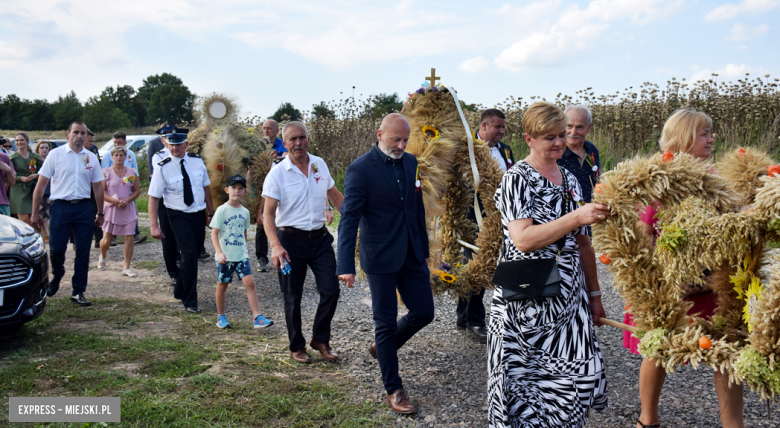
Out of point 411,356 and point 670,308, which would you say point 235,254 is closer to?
point 411,356

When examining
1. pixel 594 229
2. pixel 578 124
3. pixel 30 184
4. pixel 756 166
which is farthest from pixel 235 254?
pixel 30 184

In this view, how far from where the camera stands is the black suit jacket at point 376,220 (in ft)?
13.0

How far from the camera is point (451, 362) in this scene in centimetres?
483

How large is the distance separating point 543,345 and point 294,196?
9.34ft

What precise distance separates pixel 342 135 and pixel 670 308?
13792 mm

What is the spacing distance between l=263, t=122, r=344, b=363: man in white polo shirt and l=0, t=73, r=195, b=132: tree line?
43952 millimetres

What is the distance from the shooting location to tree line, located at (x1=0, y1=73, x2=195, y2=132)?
58097 mm

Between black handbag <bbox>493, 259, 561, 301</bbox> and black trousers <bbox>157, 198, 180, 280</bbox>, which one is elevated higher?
black handbag <bbox>493, 259, 561, 301</bbox>

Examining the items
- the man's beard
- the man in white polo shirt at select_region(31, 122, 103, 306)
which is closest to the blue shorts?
the man in white polo shirt at select_region(31, 122, 103, 306)

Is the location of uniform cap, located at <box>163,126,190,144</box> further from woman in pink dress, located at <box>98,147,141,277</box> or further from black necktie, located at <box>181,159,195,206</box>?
woman in pink dress, located at <box>98,147,141,277</box>

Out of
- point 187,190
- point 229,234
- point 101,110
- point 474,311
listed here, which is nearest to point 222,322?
point 229,234

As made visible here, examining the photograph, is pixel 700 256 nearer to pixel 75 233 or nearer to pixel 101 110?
pixel 75 233

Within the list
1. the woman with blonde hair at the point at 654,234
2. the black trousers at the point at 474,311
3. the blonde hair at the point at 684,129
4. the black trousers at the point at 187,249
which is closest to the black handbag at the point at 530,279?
the woman with blonde hair at the point at 654,234

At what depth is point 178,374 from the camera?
449 centimetres
